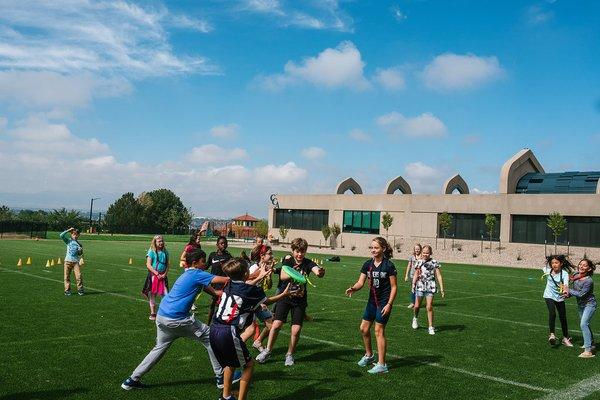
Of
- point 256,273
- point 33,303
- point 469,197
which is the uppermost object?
point 469,197

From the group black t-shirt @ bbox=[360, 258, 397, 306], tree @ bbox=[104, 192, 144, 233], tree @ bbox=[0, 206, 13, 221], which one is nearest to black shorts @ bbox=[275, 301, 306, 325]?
black t-shirt @ bbox=[360, 258, 397, 306]

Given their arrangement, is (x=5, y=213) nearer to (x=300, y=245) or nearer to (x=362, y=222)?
(x=362, y=222)

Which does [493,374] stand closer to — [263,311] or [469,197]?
[263,311]

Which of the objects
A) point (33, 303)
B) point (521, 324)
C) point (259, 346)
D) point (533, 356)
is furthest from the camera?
point (33, 303)

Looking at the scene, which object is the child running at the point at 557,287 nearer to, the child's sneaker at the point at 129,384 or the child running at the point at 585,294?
the child running at the point at 585,294

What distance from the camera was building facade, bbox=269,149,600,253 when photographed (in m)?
48.7

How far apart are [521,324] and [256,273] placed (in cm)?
762

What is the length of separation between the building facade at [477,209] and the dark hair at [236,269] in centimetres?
4840

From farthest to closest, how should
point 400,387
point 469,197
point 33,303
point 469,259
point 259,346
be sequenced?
point 469,197 < point 469,259 < point 33,303 < point 259,346 < point 400,387

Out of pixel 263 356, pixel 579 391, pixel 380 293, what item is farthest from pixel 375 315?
pixel 579 391

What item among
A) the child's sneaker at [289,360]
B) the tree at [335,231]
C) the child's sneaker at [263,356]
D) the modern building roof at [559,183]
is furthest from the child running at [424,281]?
the tree at [335,231]

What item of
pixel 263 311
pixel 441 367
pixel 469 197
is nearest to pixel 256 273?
pixel 263 311

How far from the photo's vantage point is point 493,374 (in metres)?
8.08

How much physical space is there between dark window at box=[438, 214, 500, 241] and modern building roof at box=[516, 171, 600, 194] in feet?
16.6
